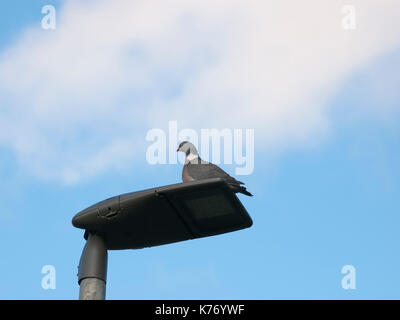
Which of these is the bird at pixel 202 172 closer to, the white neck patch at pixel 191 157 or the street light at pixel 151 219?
the white neck patch at pixel 191 157

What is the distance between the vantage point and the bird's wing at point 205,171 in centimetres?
1237

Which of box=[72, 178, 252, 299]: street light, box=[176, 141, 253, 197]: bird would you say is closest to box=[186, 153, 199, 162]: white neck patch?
box=[176, 141, 253, 197]: bird

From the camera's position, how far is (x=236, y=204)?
371 inches

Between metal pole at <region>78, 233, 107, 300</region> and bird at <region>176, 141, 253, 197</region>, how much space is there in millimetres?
2501

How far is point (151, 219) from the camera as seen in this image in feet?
31.0

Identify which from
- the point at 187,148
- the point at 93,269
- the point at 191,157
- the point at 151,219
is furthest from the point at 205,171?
the point at 93,269

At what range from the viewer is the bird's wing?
12372 millimetres

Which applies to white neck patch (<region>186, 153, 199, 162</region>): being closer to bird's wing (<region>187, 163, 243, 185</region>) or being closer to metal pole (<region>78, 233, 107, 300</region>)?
bird's wing (<region>187, 163, 243, 185</region>)
